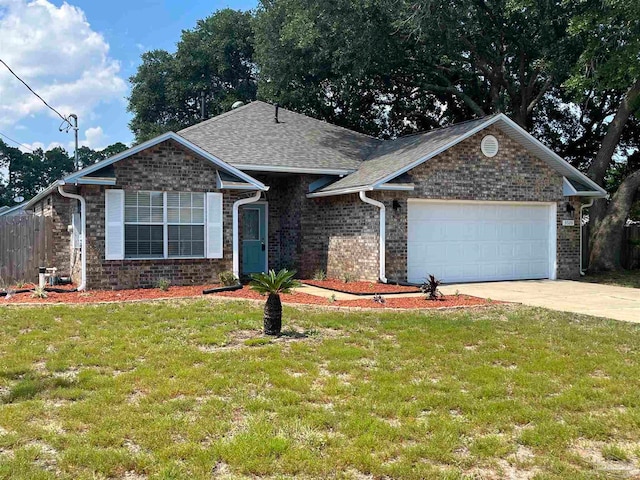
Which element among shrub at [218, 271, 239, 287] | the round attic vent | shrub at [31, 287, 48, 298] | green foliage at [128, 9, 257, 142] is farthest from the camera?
green foliage at [128, 9, 257, 142]

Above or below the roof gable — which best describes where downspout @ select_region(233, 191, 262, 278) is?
below

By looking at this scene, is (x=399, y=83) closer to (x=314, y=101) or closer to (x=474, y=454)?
(x=314, y=101)

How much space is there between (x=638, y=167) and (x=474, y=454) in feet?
91.0

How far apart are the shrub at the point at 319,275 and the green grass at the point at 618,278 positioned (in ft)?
26.7

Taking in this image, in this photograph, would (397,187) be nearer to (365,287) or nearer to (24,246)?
(365,287)

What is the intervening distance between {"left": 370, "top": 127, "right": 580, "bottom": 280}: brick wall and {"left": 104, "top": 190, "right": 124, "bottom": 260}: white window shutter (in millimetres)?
6253

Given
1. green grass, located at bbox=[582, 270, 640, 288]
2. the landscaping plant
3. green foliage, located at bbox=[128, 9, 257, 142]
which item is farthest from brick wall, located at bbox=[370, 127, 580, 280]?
green foliage, located at bbox=[128, 9, 257, 142]

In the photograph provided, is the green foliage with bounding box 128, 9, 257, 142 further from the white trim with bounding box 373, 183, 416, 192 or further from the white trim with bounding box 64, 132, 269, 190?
the white trim with bounding box 373, 183, 416, 192

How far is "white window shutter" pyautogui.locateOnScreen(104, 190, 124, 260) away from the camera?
13.7 metres

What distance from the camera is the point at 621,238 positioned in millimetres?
21875

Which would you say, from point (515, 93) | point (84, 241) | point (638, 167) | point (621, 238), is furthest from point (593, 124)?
point (84, 241)

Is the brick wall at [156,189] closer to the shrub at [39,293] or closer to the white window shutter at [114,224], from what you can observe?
the white window shutter at [114,224]

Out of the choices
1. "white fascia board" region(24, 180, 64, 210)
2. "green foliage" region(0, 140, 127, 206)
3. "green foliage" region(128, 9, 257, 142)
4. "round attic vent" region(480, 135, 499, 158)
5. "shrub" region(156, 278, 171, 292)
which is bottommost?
"shrub" region(156, 278, 171, 292)

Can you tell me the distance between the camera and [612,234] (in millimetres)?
20984
